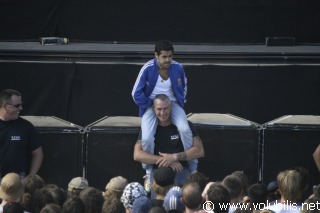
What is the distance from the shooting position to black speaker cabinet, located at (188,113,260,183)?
9.93 m

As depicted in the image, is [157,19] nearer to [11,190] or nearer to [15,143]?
[15,143]

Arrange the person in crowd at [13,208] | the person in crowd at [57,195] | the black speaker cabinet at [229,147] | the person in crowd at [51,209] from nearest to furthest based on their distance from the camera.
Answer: the person in crowd at [51,209] < the person in crowd at [13,208] < the person in crowd at [57,195] < the black speaker cabinet at [229,147]

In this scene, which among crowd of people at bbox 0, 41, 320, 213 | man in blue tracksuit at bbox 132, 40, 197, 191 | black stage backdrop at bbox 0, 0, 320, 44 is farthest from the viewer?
black stage backdrop at bbox 0, 0, 320, 44

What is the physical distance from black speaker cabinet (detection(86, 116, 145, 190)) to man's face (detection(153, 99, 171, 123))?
1.30ft

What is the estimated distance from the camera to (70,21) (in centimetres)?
1227

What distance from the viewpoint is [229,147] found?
9953mm

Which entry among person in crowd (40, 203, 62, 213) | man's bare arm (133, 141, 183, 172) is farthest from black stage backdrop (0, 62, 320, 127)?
person in crowd (40, 203, 62, 213)

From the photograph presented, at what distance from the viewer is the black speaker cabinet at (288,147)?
9.91 metres

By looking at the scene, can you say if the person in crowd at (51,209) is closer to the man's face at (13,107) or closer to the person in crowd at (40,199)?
the person in crowd at (40,199)

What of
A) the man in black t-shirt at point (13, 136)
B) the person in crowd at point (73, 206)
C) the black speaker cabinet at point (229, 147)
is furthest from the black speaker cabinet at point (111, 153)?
the person in crowd at point (73, 206)

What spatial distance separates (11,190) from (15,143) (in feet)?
6.78

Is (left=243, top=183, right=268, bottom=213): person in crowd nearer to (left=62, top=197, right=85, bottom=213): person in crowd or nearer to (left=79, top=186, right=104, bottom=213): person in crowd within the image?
(left=79, top=186, right=104, bottom=213): person in crowd

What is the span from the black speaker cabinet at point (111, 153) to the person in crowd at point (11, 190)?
233 cm

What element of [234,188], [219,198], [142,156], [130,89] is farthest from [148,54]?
[219,198]
